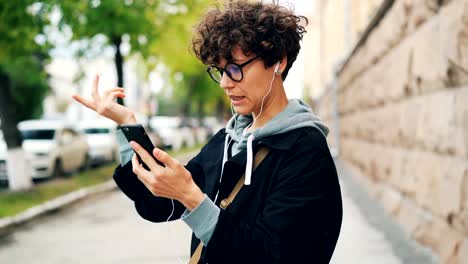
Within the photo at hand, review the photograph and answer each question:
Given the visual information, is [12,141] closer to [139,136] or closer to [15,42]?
[15,42]

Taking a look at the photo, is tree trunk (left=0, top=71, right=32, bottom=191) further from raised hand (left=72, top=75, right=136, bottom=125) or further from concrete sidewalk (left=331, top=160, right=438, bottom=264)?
raised hand (left=72, top=75, right=136, bottom=125)

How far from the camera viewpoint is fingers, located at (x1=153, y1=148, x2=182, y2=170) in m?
1.74

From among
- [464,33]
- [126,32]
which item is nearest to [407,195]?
[464,33]

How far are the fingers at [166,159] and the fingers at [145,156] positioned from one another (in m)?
0.05

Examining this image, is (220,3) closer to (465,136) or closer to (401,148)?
(465,136)

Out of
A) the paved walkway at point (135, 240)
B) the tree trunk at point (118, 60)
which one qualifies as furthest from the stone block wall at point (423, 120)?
the tree trunk at point (118, 60)

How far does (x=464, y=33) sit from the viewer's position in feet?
14.9

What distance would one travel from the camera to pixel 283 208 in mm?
1798

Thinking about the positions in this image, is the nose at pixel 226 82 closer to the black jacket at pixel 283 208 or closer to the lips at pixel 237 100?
→ the lips at pixel 237 100

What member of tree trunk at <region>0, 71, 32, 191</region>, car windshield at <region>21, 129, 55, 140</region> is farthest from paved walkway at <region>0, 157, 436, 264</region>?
car windshield at <region>21, 129, 55, 140</region>

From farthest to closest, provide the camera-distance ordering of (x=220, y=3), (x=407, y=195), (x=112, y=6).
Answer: (x=112, y=6), (x=407, y=195), (x=220, y=3)

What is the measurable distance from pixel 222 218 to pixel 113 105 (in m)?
0.64

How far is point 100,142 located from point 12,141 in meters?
10.2

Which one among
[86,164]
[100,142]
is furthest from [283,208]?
[100,142]
